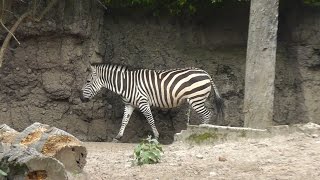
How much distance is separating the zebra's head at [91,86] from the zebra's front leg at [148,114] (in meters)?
0.99

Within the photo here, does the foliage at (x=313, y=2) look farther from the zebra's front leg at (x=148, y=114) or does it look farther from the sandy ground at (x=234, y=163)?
the sandy ground at (x=234, y=163)

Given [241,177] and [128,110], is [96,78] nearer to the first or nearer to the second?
[128,110]

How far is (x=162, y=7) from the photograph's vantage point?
12398 mm

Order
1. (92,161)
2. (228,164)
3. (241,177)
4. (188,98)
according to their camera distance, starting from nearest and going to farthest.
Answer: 1. (241,177)
2. (228,164)
3. (92,161)
4. (188,98)

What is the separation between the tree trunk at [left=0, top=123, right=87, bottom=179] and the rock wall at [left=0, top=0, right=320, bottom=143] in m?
5.47

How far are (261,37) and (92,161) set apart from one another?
280cm

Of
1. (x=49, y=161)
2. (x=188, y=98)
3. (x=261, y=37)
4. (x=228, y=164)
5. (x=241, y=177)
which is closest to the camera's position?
(x=49, y=161)

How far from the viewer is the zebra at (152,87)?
454 inches

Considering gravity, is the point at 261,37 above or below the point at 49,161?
above

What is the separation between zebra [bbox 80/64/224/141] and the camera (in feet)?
37.8

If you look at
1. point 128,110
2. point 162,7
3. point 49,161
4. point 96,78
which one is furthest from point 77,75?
point 49,161

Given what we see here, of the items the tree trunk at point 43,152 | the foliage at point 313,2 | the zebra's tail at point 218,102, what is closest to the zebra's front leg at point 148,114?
the zebra's tail at point 218,102

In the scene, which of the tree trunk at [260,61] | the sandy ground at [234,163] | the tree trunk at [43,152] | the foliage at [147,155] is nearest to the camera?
the tree trunk at [43,152]

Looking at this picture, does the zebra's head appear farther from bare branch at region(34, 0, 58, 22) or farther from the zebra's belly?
bare branch at region(34, 0, 58, 22)
